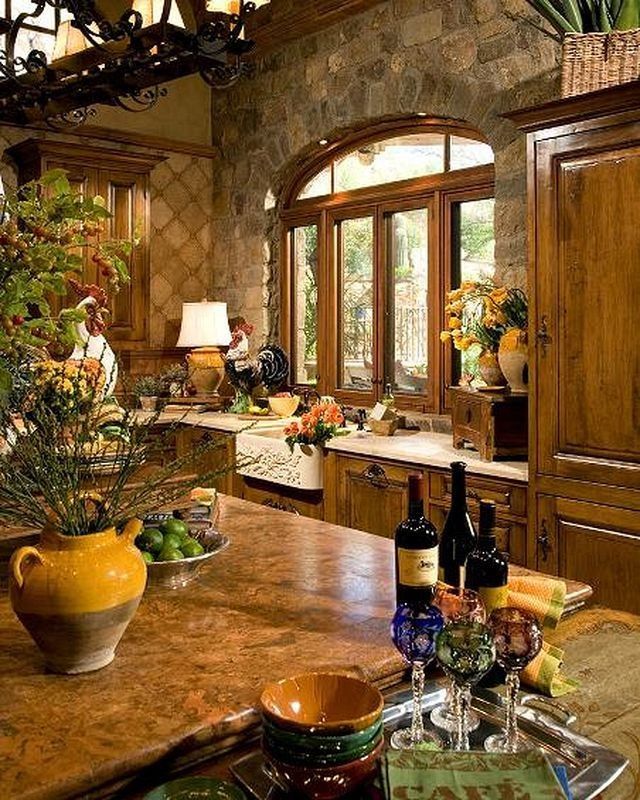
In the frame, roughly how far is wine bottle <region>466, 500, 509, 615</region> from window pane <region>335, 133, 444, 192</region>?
3549 millimetres

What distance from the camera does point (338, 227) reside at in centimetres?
554

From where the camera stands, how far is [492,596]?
5.24ft

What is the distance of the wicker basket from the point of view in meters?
3.06

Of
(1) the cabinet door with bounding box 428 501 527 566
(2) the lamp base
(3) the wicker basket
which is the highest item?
(3) the wicker basket

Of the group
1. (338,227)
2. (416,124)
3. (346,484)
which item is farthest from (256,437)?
(416,124)

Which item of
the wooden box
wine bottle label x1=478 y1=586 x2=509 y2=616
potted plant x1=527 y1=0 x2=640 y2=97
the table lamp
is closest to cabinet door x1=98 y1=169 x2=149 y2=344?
the table lamp

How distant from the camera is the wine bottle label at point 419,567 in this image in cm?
160

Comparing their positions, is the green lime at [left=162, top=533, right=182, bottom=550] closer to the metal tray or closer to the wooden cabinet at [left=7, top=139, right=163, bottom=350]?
the metal tray

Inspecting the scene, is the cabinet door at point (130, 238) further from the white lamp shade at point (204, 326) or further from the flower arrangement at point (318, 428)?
the flower arrangement at point (318, 428)

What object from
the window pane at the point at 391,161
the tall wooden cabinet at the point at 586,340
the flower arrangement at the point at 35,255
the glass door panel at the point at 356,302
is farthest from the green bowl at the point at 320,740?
the glass door panel at the point at 356,302

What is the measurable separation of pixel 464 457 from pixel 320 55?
3.01 metres

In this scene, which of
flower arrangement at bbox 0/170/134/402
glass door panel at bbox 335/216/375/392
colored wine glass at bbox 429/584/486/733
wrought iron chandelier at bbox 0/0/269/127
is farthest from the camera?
glass door panel at bbox 335/216/375/392

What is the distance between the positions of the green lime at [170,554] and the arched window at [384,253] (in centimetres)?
306

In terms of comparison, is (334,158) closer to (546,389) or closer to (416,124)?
(416,124)
